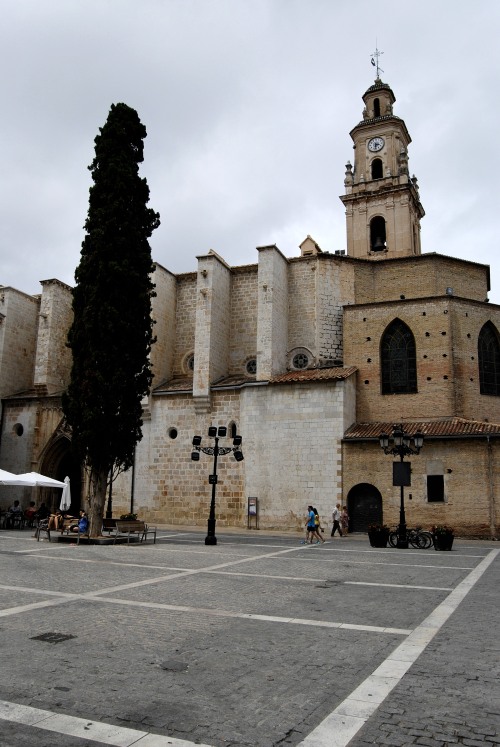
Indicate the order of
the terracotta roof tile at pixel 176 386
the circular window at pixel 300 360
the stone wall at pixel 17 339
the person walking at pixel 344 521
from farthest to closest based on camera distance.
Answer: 1. the stone wall at pixel 17 339
2. the circular window at pixel 300 360
3. the terracotta roof tile at pixel 176 386
4. the person walking at pixel 344 521

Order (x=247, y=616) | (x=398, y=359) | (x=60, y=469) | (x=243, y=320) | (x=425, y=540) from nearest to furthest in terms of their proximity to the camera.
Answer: (x=247, y=616) → (x=425, y=540) → (x=398, y=359) → (x=243, y=320) → (x=60, y=469)

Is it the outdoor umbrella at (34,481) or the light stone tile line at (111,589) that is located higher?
the outdoor umbrella at (34,481)

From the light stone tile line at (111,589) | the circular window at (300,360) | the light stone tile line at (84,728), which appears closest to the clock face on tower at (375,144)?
the circular window at (300,360)

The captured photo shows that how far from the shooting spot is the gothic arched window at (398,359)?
2592cm

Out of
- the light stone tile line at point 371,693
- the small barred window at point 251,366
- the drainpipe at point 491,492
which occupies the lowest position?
the light stone tile line at point 371,693

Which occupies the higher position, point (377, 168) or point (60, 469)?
point (377, 168)

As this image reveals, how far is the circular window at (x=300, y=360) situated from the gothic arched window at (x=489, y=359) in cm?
815

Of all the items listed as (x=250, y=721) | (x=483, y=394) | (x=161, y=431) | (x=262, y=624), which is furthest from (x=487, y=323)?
(x=250, y=721)

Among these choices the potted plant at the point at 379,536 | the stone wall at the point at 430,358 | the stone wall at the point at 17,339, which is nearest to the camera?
the potted plant at the point at 379,536

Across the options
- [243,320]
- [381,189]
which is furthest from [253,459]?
[381,189]

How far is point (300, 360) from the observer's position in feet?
95.2

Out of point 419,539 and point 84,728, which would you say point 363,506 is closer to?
point 419,539

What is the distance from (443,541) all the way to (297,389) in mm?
9982

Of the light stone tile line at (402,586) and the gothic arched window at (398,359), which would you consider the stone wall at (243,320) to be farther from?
the light stone tile line at (402,586)
